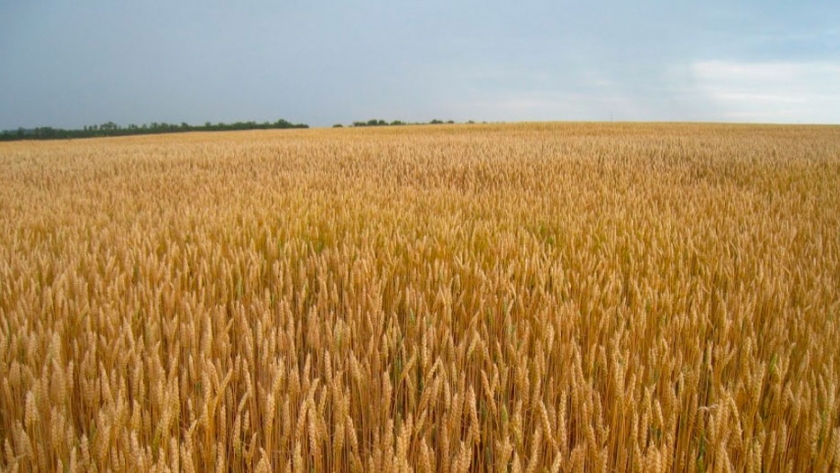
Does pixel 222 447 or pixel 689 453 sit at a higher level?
pixel 222 447

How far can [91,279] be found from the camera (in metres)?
2.18

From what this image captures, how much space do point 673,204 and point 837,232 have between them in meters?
1.14

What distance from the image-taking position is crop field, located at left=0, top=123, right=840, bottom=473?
42.3 inches

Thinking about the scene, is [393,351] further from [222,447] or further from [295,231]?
[295,231]

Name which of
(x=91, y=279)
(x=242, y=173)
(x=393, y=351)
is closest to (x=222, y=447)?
(x=393, y=351)

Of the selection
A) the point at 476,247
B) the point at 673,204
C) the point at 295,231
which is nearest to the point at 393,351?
the point at 476,247

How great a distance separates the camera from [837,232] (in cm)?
311

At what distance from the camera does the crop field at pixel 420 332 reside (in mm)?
1073

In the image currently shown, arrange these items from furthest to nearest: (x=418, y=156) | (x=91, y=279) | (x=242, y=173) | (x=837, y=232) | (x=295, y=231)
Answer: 1. (x=418, y=156)
2. (x=242, y=173)
3. (x=837, y=232)
4. (x=295, y=231)
5. (x=91, y=279)

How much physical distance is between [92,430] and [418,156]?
670 cm

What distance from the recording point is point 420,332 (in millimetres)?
1648

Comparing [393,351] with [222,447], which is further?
[393,351]

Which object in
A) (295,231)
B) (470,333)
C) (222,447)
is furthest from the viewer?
(295,231)

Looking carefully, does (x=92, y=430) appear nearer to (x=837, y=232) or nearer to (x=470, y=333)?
(x=470, y=333)
